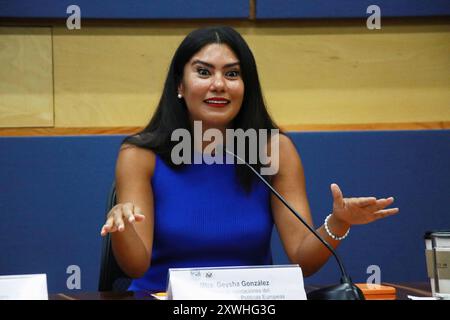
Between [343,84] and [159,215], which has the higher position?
[343,84]

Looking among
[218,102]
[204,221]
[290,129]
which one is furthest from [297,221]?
[290,129]

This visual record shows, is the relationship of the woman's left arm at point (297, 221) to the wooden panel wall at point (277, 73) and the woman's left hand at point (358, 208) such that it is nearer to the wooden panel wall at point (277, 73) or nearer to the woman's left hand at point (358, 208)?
the woman's left hand at point (358, 208)

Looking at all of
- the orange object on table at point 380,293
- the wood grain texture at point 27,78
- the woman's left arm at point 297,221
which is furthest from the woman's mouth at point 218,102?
the wood grain texture at point 27,78

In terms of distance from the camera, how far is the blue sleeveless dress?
5.33 feet

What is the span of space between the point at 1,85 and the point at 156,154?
84 cm

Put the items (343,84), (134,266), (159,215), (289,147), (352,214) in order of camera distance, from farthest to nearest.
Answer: (343,84) < (289,147) < (159,215) < (134,266) < (352,214)

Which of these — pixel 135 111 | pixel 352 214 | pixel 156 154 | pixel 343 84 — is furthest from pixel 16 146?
pixel 352 214

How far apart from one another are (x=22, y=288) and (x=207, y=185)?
0.71 metres

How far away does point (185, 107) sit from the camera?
1.78m

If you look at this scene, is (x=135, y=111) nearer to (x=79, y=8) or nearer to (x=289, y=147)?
(x=79, y=8)

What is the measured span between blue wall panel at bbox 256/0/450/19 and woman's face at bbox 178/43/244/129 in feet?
2.28

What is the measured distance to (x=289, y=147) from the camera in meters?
1.82

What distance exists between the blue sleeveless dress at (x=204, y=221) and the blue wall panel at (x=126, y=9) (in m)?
0.76

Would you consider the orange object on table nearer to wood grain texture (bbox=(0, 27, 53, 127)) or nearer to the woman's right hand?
the woman's right hand
